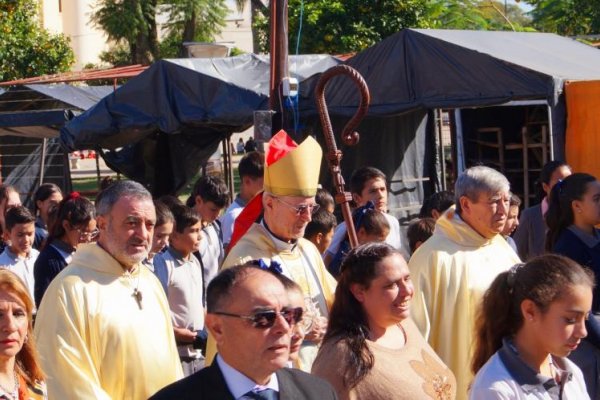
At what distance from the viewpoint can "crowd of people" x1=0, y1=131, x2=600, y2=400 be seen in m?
3.18

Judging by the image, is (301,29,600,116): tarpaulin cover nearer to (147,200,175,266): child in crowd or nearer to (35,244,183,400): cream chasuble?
(147,200,175,266): child in crowd

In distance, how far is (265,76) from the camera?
41.5 feet

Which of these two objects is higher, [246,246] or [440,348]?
[246,246]

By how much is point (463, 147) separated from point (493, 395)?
1058cm

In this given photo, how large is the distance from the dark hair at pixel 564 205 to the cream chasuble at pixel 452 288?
27.8 inches

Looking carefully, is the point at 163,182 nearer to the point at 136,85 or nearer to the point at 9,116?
the point at 136,85

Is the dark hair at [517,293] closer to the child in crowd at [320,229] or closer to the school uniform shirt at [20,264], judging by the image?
the child in crowd at [320,229]

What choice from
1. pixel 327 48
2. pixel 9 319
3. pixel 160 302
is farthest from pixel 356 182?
pixel 327 48

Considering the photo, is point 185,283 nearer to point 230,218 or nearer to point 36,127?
point 230,218

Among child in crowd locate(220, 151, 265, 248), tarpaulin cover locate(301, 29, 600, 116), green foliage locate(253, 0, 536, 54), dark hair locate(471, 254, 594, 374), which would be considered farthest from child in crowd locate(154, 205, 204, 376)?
green foliage locate(253, 0, 536, 54)

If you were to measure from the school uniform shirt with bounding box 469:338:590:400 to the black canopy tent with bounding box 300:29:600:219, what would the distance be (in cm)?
577

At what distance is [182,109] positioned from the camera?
11.9 metres

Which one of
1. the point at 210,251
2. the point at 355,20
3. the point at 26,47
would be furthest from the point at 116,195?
the point at 26,47

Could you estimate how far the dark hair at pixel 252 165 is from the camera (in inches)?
301
